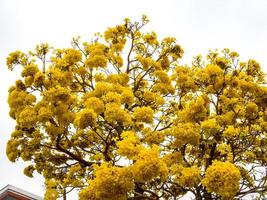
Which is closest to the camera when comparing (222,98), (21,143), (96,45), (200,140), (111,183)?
(111,183)

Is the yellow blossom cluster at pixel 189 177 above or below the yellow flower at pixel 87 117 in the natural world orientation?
below

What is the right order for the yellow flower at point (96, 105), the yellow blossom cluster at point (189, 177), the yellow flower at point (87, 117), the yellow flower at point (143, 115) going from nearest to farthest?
the yellow blossom cluster at point (189, 177)
the yellow flower at point (87, 117)
the yellow flower at point (96, 105)
the yellow flower at point (143, 115)

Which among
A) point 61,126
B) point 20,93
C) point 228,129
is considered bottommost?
point 228,129

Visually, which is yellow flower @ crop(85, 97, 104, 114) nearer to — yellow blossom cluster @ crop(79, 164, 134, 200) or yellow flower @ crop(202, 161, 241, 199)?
yellow blossom cluster @ crop(79, 164, 134, 200)

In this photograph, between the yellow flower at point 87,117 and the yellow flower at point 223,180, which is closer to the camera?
the yellow flower at point 223,180

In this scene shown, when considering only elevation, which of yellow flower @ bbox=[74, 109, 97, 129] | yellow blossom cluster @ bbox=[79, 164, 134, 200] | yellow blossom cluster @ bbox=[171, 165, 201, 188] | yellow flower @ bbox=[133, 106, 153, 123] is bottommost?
yellow blossom cluster @ bbox=[79, 164, 134, 200]

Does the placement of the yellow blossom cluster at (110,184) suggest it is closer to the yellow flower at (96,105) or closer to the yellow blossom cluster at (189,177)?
the yellow blossom cluster at (189,177)

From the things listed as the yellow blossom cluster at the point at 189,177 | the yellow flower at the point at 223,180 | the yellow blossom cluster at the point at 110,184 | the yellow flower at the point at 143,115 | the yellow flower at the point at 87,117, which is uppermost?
the yellow flower at the point at 143,115

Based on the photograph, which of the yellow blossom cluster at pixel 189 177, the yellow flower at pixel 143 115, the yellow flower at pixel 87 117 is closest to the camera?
the yellow blossom cluster at pixel 189 177

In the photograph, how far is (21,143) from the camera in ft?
47.0

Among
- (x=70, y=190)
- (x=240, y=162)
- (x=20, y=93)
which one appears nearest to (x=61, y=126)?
(x=20, y=93)

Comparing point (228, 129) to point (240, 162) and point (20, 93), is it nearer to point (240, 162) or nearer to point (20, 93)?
point (240, 162)

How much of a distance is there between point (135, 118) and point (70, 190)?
16.7 ft

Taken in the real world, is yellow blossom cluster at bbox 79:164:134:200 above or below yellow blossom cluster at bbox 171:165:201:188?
below
